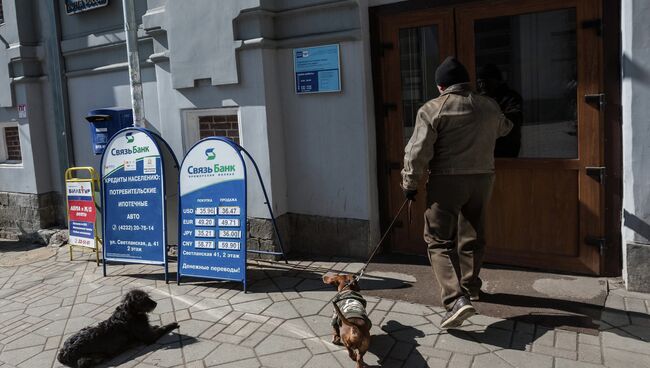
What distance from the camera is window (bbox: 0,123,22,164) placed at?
8.71 m

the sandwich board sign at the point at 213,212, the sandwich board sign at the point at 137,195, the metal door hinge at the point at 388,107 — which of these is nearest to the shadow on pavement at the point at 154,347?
the sandwich board sign at the point at 213,212

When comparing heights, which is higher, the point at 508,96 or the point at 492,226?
the point at 508,96

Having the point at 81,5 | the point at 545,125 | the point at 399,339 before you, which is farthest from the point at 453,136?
the point at 81,5

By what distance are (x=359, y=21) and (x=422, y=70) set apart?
793 millimetres

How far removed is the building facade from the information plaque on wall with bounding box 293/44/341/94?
0.17 ft

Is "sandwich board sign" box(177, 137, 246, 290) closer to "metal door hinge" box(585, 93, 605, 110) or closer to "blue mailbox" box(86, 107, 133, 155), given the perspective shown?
"blue mailbox" box(86, 107, 133, 155)

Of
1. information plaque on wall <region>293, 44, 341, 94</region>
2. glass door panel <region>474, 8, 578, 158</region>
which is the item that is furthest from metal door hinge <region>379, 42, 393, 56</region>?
glass door panel <region>474, 8, 578, 158</region>

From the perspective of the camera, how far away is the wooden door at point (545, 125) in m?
4.73

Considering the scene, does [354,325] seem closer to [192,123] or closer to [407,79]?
[407,79]

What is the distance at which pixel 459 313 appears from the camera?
12.6 ft

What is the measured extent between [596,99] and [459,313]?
2.26 metres

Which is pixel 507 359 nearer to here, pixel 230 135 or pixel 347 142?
pixel 347 142

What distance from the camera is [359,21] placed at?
545 centimetres

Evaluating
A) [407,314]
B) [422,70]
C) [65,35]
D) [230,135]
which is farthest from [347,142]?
[65,35]
